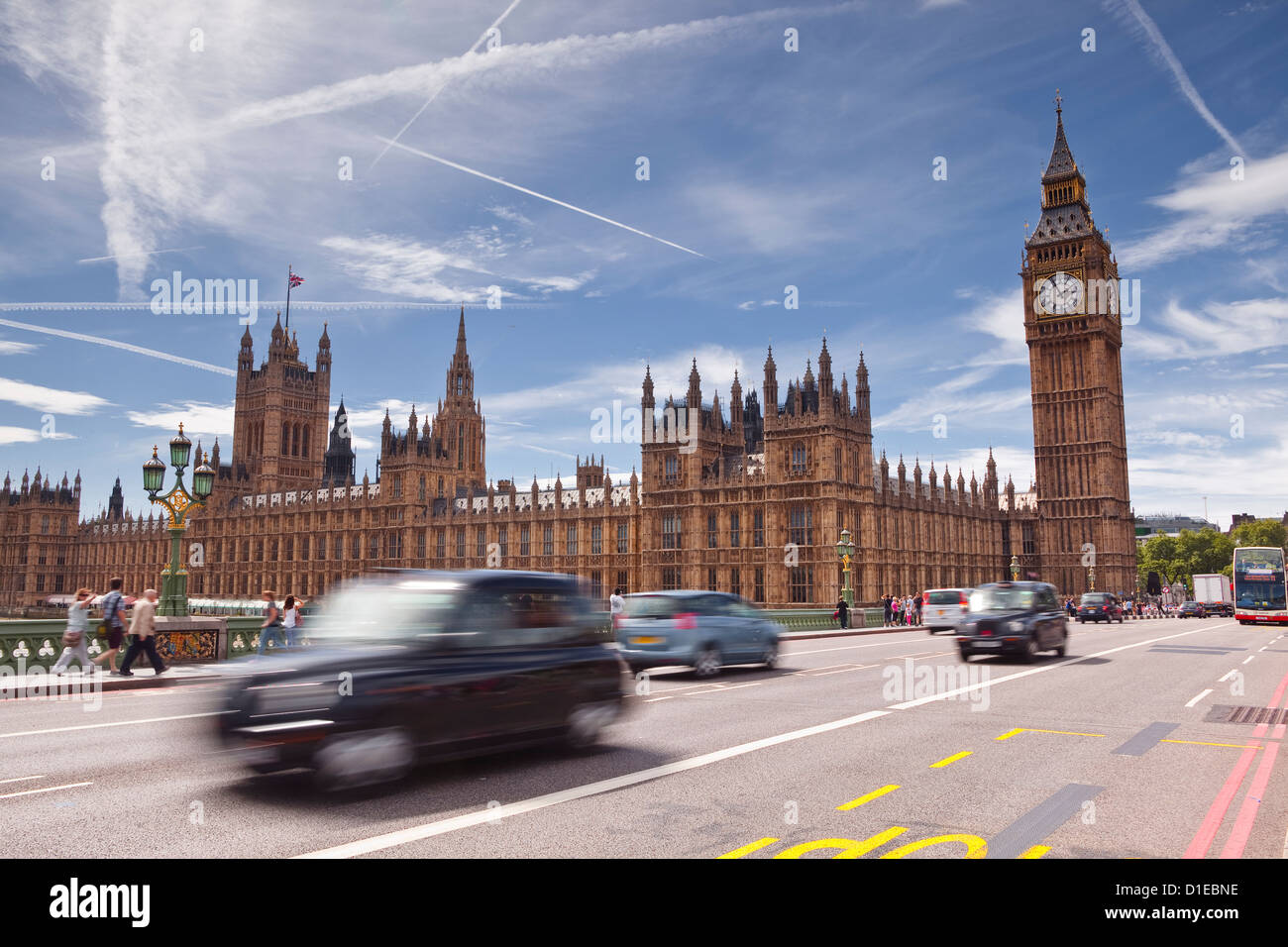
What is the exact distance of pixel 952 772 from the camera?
26.4 feet

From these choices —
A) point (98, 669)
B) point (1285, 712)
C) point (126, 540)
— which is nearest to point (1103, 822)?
point (1285, 712)

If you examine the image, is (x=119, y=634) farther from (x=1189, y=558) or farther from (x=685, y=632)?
(x=1189, y=558)

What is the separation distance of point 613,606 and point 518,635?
19.8 m

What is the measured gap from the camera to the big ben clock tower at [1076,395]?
269ft

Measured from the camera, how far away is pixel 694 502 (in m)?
59.5

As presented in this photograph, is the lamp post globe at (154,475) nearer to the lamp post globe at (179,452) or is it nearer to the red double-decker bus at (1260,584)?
Result: the lamp post globe at (179,452)

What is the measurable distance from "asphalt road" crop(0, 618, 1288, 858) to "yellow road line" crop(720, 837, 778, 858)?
0.10ft

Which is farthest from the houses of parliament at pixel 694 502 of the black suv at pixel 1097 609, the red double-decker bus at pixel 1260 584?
the red double-decker bus at pixel 1260 584

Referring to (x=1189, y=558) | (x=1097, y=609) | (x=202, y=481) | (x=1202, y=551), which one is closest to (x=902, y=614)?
(x=1097, y=609)

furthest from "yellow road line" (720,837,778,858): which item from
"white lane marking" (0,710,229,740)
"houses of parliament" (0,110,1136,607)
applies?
"houses of parliament" (0,110,1136,607)

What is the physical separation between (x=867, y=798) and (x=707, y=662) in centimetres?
931

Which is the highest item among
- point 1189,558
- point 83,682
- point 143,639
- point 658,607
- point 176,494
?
point 176,494

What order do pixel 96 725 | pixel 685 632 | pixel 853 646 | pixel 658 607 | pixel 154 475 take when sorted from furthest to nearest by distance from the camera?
pixel 853 646 < pixel 154 475 < pixel 658 607 < pixel 685 632 < pixel 96 725
